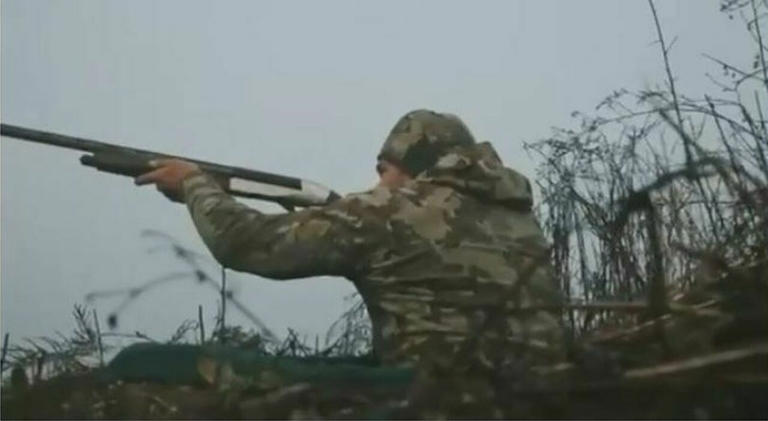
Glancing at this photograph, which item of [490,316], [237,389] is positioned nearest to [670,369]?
[490,316]

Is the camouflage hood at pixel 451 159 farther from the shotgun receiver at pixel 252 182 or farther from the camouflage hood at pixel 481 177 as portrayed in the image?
the shotgun receiver at pixel 252 182

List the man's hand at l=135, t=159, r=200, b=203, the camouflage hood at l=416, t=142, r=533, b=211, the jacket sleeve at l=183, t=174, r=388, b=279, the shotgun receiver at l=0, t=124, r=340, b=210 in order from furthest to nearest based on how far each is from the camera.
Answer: the shotgun receiver at l=0, t=124, r=340, b=210
the man's hand at l=135, t=159, r=200, b=203
the camouflage hood at l=416, t=142, r=533, b=211
the jacket sleeve at l=183, t=174, r=388, b=279

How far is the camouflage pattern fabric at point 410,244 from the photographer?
3.29 m

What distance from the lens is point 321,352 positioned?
10.8 feet

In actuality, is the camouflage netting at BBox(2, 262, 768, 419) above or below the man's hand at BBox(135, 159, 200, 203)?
below

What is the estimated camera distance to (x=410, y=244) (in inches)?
133

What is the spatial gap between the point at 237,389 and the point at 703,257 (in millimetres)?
623

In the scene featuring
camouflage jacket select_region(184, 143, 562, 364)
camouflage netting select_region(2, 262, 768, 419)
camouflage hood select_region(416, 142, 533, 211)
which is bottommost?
camouflage netting select_region(2, 262, 768, 419)

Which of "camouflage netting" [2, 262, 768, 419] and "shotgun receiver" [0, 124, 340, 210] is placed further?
"shotgun receiver" [0, 124, 340, 210]

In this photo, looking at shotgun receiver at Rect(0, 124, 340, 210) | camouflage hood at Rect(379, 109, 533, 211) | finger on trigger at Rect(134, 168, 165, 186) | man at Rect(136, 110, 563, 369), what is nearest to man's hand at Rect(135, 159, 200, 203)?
finger on trigger at Rect(134, 168, 165, 186)

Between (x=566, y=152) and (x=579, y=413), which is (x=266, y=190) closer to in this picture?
(x=566, y=152)

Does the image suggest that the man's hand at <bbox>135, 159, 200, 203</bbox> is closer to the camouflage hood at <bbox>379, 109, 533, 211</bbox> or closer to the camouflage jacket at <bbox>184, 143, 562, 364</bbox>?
the camouflage jacket at <bbox>184, 143, 562, 364</bbox>

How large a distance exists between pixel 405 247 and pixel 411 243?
1.0 inches

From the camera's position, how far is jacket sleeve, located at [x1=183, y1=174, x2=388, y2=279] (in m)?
3.28
